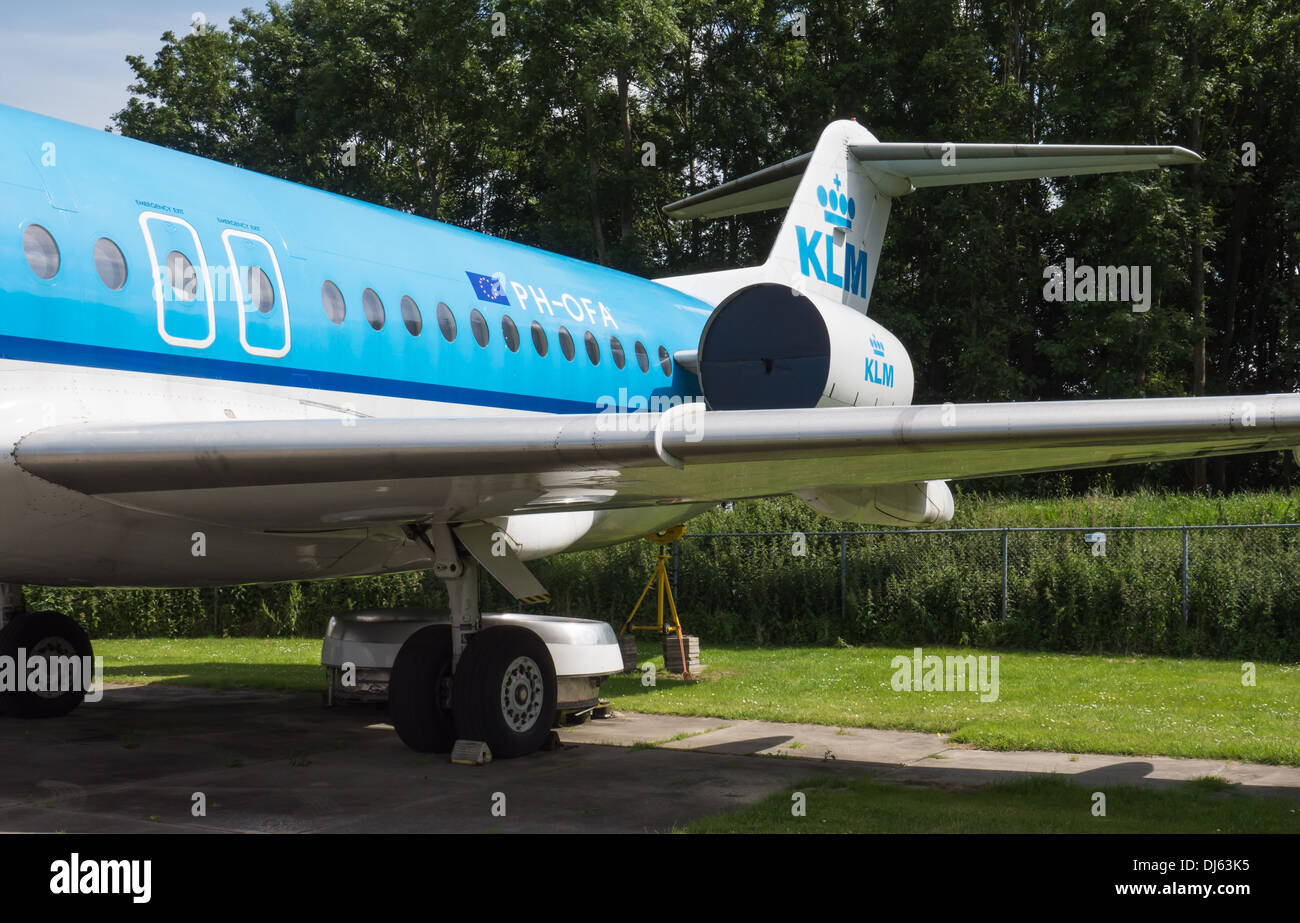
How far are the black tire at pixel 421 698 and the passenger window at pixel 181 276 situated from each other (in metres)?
3.32

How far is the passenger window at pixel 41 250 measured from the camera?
6.64m

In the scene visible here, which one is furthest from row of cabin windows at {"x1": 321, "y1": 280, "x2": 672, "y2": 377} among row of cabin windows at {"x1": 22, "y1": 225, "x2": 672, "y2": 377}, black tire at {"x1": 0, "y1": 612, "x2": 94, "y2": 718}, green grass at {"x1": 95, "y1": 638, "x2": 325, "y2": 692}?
green grass at {"x1": 95, "y1": 638, "x2": 325, "y2": 692}

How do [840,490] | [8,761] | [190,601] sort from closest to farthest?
[8,761]
[840,490]
[190,601]

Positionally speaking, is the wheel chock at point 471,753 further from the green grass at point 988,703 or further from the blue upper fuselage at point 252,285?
the green grass at point 988,703

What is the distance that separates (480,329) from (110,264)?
328cm

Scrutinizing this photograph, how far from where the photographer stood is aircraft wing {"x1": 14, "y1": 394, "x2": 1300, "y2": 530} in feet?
20.6

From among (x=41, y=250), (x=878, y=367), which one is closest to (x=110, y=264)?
(x=41, y=250)

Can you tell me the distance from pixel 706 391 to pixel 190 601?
1582cm

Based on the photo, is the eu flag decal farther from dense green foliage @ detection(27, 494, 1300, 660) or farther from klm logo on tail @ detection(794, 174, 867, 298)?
dense green foliage @ detection(27, 494, 1300, 660)

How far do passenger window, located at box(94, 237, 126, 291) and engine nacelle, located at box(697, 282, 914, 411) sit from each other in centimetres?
488

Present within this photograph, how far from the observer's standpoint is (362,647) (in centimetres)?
1145

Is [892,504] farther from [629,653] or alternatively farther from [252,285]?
[252,285]
